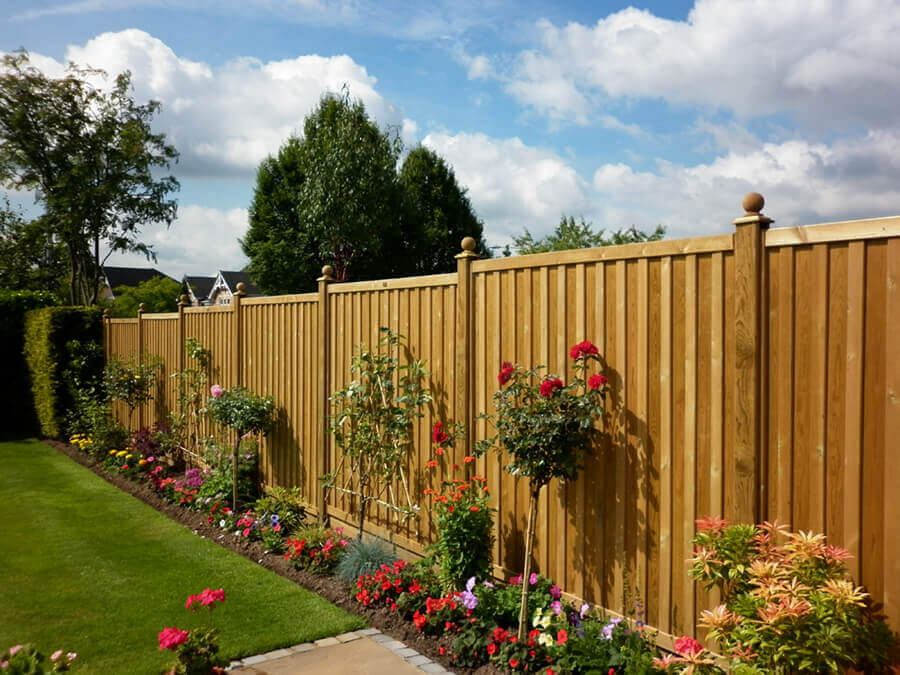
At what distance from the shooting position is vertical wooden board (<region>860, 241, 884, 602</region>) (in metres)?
2.57

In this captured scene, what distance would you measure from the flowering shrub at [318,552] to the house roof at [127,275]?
46.8 meters

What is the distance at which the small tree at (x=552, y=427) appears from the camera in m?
3.46

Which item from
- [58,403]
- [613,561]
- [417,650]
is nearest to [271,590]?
[417,650]

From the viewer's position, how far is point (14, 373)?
44.0 feet

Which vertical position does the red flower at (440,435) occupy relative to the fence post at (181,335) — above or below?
below

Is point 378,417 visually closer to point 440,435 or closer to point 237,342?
point 440,435

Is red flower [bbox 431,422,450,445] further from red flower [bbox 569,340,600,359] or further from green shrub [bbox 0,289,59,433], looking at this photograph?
green shrub [bbox 0,289,59,433]

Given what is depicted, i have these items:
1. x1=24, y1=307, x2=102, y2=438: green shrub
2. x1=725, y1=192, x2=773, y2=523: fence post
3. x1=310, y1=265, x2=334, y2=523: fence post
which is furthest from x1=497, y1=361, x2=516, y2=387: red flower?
x1=24, y1=307, x2=102, y2=438: green shrub

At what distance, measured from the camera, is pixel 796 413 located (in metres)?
2.82

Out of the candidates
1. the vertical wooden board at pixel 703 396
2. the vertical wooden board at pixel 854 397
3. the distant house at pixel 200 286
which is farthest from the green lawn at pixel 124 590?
the distant house at pixel 200 286

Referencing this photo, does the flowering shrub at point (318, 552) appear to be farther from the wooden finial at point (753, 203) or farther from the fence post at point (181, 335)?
the fence post at point (181, 335)

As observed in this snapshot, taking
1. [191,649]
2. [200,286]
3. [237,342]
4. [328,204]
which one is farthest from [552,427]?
[200,286]

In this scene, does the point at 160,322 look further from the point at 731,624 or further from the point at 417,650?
the point at 731,624

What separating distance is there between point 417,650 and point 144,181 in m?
22.2
